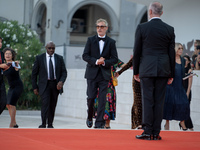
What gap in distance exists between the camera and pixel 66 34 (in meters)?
27.7

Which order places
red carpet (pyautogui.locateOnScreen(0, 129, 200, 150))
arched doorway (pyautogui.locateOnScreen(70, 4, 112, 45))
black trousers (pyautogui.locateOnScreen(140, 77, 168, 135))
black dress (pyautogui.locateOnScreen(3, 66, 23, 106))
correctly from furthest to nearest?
1. arched doorway (pyautogui.locateOnScreen(70, 4, 112, 45))
2. black dress (pyautogui.locateOnScreen(3, 66, 23, 106))
3. black trousers (pyautogui.locateOnScreen(140, 77, 168, 135))
4. red carpet (pyautogui.locateOnScreen(0, 129, 200, 150))

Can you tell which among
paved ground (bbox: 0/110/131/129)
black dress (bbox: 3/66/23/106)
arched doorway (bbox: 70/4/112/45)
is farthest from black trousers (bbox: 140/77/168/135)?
arched doorway (bbox: 70/4/112/45)

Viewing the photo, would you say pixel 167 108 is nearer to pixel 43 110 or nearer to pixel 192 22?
pixel 43 110

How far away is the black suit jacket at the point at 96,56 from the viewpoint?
Answer: 25.9ft

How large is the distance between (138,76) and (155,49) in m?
0.49

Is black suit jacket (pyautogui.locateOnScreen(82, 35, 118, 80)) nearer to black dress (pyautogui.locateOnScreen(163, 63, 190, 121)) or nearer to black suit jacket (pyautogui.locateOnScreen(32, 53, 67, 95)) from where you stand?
black suit jacket (pyautogui.locateOnScreen(32, 53, 67, 95))

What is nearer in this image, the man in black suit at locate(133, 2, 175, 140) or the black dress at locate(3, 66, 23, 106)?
the man in black suit at locate(133, 2, 175, 140)

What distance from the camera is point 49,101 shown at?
915 centimetres

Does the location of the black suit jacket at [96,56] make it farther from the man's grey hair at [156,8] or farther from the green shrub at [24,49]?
the green shrub at [24,49]

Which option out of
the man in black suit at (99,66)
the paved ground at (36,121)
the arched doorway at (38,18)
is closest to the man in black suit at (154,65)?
the man in black suit at (99,66)

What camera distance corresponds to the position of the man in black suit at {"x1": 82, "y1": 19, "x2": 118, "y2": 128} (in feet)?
25.9

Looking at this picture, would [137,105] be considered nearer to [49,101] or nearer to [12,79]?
[49,101]

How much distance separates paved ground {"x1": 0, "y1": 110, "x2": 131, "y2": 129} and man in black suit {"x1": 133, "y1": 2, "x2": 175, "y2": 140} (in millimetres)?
5891

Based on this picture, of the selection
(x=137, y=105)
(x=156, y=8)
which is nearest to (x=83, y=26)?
(x=137, y=105)
